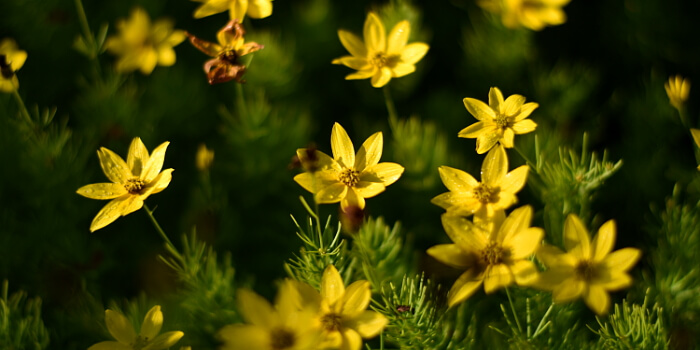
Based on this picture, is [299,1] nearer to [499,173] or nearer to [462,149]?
[462,149]

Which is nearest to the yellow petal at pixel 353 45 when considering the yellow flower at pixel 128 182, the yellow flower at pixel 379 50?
the yellow flower at pixel 379 50

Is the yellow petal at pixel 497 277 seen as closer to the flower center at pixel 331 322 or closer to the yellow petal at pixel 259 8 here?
the flower center at pixel 331 322

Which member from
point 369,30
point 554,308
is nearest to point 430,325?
point 554,308

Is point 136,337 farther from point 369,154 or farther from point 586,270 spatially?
point 586,270

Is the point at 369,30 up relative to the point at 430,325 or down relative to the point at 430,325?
up

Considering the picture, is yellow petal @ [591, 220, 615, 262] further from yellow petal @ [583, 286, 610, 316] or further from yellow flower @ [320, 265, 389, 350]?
yellow flower @ [320, 265, 389, 350]

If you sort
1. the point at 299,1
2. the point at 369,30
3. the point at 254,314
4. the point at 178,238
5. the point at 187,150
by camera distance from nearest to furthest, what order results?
the point at 254,314 → the point at 369,30 → the point at 178,238 → the point at 187,150 → the point at 299,1
